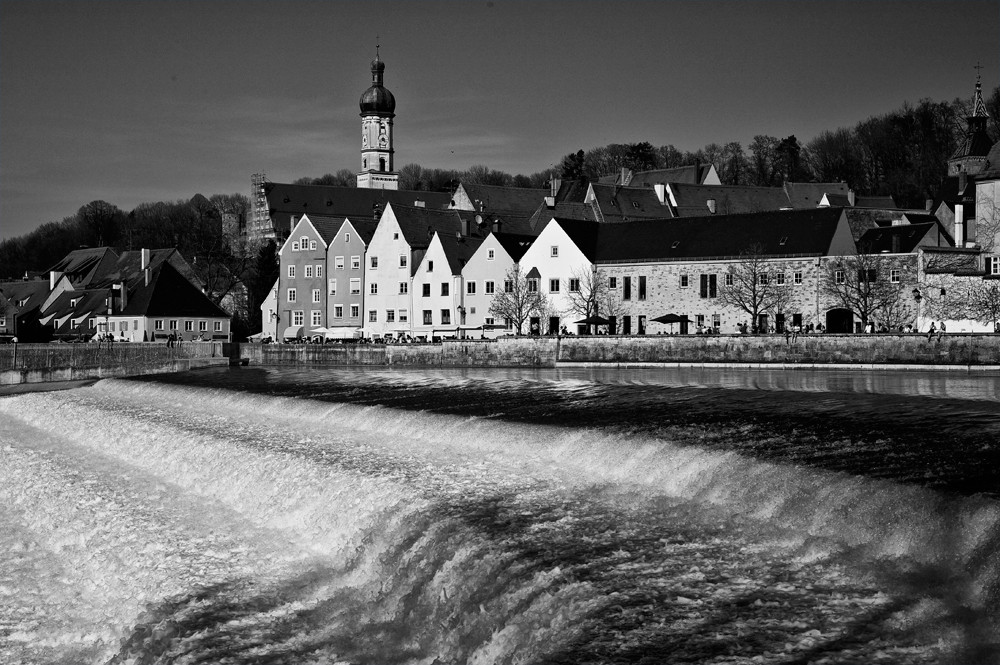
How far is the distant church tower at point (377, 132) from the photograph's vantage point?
159 m

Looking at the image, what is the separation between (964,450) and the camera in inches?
702

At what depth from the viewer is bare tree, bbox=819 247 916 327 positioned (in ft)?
199

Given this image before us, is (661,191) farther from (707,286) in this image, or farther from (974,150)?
(707,286)

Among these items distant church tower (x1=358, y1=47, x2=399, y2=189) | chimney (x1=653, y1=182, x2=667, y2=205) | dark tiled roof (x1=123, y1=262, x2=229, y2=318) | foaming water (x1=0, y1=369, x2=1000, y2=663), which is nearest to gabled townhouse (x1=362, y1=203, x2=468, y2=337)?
dark tiled roof (x1=123, y1=262, x2=229, y2=318)

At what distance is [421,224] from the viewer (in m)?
82.1

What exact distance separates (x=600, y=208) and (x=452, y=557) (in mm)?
84902

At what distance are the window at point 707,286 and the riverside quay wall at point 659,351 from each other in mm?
9768

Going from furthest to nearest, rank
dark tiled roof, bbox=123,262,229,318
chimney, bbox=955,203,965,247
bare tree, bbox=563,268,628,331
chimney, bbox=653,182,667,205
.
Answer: chimney, bbox=653,182,667,205
dark tiled roof, bbox=123,262,229,318
bare tree, bbox=563,268,628,331
chimney, bbox=955,203,965,247

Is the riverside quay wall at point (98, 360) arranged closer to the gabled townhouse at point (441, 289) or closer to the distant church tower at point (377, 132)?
the gabled townhouse at point (441, 289)

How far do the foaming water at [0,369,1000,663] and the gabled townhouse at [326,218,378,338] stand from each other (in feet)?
186

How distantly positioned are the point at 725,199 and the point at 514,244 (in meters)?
38.4

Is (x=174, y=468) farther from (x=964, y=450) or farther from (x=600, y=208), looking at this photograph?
(x=600, y=208)

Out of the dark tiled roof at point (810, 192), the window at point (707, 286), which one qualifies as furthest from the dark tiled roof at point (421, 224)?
the dark tiled roof at point (810, 192)

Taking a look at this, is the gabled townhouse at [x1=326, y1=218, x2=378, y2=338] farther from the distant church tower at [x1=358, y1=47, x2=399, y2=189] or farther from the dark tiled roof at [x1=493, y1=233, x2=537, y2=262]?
the distant church tower at [x1=358, y1=47, x2=399, y2=189]
